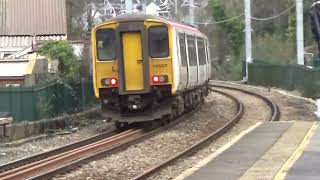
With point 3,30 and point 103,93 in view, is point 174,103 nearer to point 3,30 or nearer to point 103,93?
point 103,93

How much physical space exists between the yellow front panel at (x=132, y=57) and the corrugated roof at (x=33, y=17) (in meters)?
20.8

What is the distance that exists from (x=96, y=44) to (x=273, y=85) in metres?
24.8

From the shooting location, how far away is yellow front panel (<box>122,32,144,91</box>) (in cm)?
2045

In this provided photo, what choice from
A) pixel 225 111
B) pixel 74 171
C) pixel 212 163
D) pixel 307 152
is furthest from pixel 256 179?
pixel 225 111

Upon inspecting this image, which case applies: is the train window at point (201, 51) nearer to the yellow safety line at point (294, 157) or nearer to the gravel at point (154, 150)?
the gravel at point (154, 150)

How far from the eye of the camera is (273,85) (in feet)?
144

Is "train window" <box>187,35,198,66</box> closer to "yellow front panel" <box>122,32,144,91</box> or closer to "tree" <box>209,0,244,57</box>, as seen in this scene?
"yellow front panel" <box>122,32,144,91</box>

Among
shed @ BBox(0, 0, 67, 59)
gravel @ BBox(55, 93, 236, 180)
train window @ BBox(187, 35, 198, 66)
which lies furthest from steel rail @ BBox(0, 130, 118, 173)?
shed @ BBox(0, 0, 67, 59)

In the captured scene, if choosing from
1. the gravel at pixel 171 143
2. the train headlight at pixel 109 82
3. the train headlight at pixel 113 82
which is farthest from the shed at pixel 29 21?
the train headlight at pixel 113 82

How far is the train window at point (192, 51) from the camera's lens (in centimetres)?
2341

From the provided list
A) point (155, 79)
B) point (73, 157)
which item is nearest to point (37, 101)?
point (155, 79)

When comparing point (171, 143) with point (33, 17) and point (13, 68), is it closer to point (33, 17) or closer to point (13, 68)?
point (13, 68)

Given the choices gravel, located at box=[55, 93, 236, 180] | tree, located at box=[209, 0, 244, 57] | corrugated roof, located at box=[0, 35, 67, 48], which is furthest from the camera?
tree, located at box=[209, 0, 244, 57]

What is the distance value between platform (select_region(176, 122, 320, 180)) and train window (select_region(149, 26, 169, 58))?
3.99m
